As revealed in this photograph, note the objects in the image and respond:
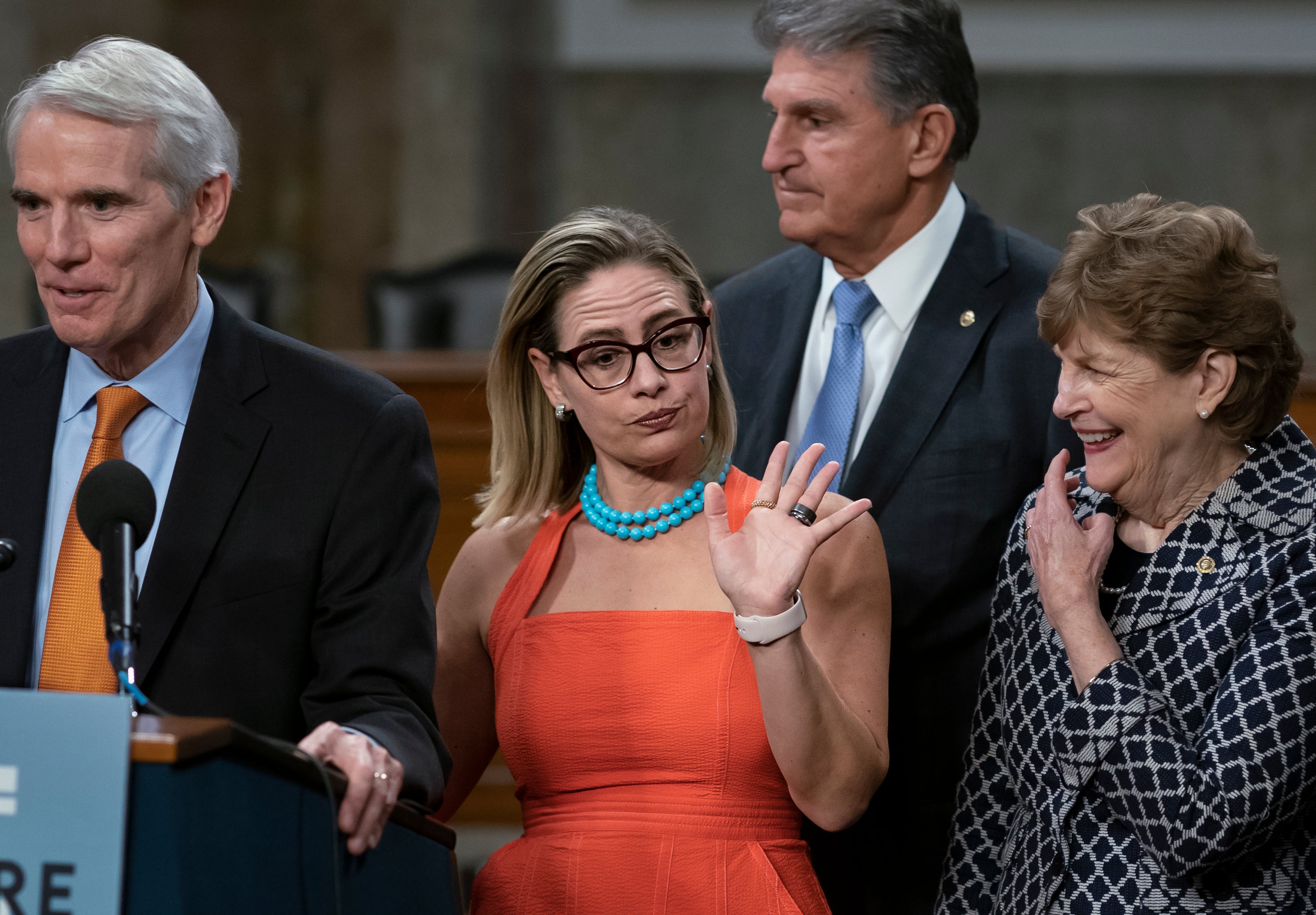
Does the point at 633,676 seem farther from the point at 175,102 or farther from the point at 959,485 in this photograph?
the point at 175,102

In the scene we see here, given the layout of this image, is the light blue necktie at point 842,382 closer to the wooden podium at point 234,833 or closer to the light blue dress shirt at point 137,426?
the light blue dress shirt at point 137,426

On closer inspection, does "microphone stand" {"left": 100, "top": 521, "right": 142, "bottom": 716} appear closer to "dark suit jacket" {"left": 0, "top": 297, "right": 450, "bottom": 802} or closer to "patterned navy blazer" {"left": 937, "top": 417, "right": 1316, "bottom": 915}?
"dark suit jacket" {"left": 0, "top": 297, "right": 450, "bottom": 802}

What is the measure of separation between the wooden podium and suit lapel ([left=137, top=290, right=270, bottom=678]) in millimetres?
404

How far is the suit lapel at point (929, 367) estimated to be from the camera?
2.51 m

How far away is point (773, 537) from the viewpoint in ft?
6.13

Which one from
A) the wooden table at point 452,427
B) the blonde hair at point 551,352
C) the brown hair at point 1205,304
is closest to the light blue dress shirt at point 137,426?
the blonde hair at point 551,352

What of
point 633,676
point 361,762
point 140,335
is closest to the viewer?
point 361,762

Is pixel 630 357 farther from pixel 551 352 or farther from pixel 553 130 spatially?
pixel 553 130

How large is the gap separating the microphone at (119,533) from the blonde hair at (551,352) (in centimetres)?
87

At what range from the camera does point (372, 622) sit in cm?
176

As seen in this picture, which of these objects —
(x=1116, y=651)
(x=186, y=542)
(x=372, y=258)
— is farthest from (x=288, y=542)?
(x=372, y=258)

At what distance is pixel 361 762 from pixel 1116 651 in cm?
98

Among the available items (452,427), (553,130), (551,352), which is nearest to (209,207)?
(551,352)

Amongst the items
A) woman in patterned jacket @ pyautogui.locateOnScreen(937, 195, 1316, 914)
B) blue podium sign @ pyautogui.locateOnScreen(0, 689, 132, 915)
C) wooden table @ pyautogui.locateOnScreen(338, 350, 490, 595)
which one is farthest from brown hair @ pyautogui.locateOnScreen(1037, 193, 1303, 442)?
wooden table @ pyautogui.locateOnScreen(338, 350, 490, 595)
